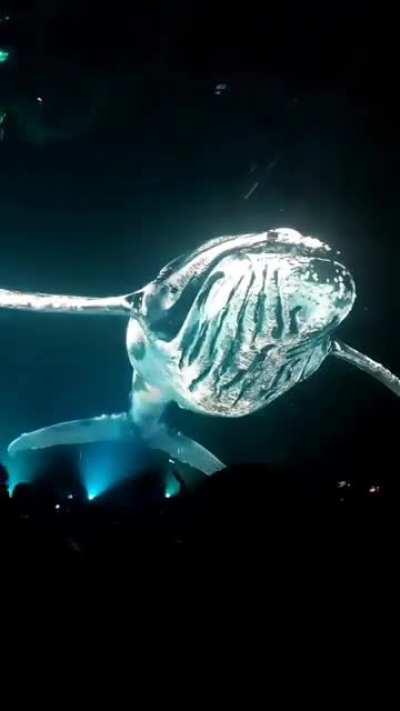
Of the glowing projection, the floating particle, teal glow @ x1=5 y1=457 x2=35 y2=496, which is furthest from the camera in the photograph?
teal glow @ x1=5 y1=457 x2=35 y2=496

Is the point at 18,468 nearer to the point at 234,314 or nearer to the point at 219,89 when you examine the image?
the point at 234,314

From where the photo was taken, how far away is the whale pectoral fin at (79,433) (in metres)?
4.09

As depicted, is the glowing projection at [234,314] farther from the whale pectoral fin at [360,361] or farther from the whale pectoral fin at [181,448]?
the whale pectoral fin at [181,448]

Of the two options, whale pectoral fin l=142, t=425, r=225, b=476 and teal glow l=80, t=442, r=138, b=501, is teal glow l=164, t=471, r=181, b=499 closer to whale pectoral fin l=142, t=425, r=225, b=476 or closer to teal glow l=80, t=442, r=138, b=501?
whale pectoral fin l=142, t=425, r=225, b=476

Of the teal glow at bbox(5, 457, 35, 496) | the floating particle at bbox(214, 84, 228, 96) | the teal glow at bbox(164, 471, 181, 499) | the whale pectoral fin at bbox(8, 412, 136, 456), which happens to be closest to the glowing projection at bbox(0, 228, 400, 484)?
the teal glow at bbox(164, 471, 181, 499)

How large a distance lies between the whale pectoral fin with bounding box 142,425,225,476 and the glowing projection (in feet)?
1.70

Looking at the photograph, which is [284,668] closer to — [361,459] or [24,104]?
[24,104]

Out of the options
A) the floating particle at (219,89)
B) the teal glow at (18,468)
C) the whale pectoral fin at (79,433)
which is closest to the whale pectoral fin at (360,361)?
the whale pectoral fin at (79,433)

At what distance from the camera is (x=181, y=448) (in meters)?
4.29

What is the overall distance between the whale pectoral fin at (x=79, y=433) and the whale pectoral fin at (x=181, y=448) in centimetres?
16

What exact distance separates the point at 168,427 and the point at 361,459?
1.96 m

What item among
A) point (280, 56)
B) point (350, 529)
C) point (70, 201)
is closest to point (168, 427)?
point (70, 201)

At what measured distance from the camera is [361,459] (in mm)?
5289

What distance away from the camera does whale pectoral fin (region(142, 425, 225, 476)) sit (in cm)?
420
